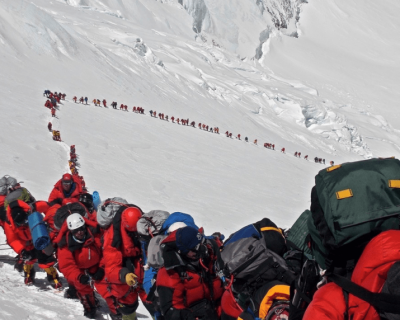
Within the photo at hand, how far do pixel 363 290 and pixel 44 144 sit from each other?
1417cm

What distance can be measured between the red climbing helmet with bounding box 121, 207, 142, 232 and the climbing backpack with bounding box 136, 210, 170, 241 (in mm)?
158

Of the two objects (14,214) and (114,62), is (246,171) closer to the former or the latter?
(14,214)

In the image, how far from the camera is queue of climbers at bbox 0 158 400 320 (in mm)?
1396

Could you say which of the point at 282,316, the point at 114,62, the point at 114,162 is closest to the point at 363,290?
the point at 282,316

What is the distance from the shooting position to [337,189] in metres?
1.47

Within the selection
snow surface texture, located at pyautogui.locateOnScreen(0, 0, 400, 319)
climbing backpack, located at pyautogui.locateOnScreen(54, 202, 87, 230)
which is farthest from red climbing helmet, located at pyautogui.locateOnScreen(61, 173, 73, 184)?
climbing backpack, located at pyautogui.locateOnScreen(54, 202, 87, 230)

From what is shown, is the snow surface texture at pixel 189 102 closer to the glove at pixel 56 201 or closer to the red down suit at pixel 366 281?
the glove at pixel 56 201

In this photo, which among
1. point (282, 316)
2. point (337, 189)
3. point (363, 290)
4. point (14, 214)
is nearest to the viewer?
point (363, 290)

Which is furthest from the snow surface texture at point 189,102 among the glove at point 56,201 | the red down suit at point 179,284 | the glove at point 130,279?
the red down suit at point 179,284

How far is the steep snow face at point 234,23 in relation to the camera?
79938 millimetres

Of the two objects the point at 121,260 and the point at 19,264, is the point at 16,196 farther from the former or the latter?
the point at 121,260

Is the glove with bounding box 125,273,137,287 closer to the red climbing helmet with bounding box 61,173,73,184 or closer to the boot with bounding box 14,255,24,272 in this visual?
the boot with bounding box 14,255,24,272

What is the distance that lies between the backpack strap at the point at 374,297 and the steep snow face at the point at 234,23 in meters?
79.9

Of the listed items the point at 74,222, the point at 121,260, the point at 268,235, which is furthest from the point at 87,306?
the point at 268,235
